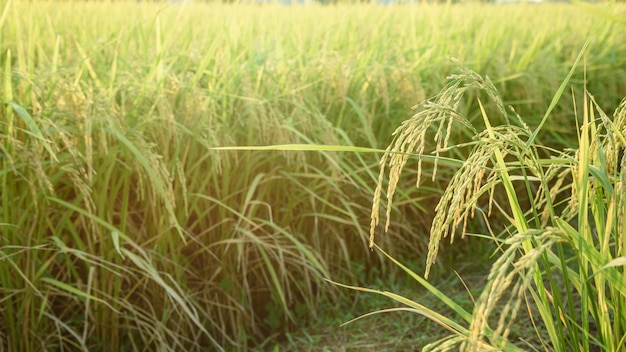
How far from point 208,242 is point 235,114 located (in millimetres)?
404

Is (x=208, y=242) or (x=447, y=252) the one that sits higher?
(x=208, y=242)

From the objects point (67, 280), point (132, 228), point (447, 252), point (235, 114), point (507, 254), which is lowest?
point (447, 252)

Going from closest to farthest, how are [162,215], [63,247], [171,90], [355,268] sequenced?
[63,247] < [162,215] < [171,90] < [355,268]

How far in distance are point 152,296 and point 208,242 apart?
0.24 metres

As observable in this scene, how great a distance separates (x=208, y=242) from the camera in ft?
7.27

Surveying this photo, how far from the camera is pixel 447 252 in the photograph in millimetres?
2775

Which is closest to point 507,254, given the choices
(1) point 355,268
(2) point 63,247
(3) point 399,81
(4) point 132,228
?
(2) point 63,247

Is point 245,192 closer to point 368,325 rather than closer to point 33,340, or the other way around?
point 368,325

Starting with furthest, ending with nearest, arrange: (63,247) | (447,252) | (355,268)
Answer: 1. (447,252)
2. (355,268)
3. (63,247)

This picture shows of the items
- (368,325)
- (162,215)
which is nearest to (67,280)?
(162,215)

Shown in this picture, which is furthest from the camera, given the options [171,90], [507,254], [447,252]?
[447,252]

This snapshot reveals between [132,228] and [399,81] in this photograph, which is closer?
[132,228]

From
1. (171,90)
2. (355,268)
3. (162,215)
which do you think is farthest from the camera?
(355,268)

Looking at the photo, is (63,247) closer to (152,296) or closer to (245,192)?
(152,296)
